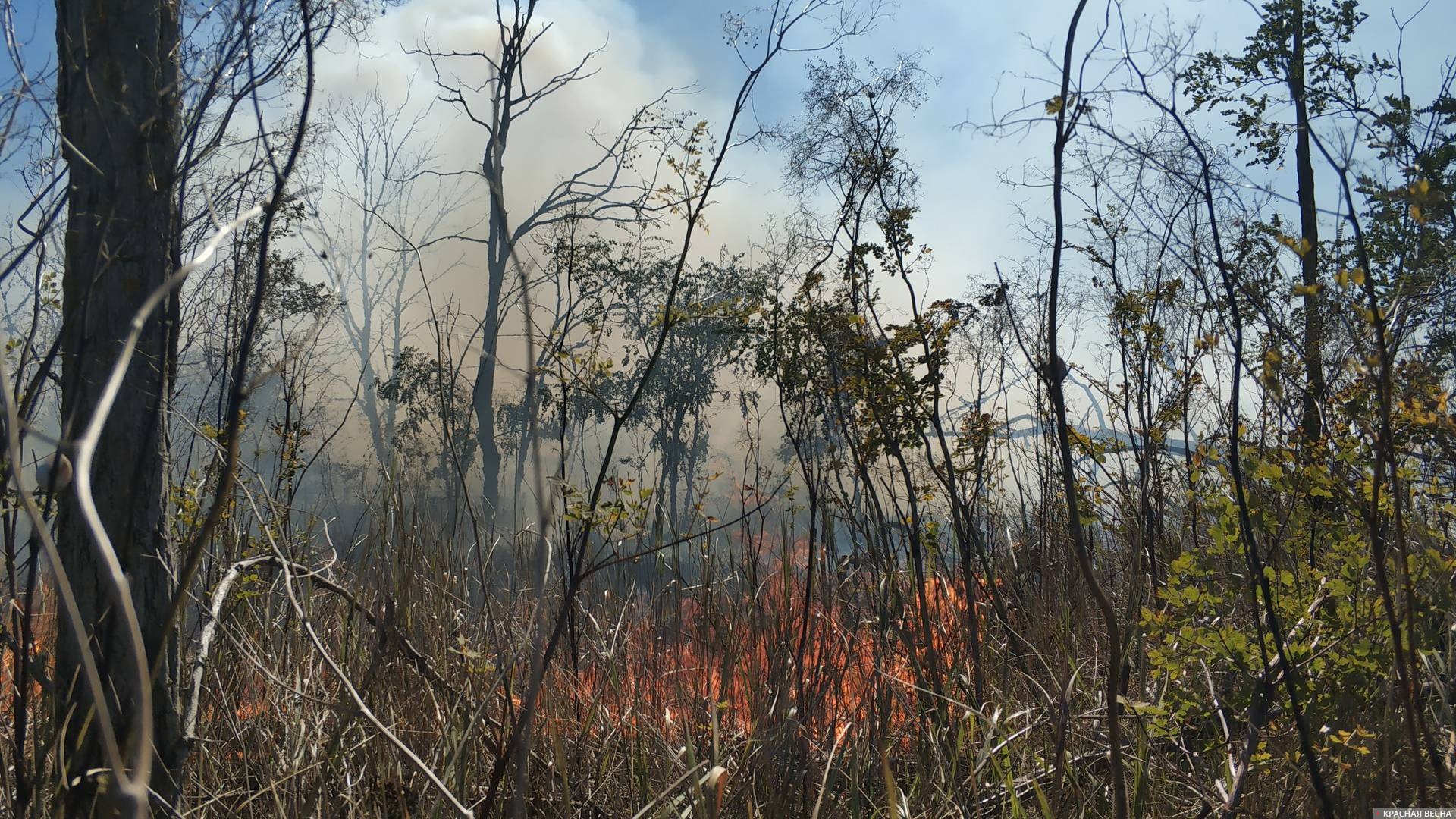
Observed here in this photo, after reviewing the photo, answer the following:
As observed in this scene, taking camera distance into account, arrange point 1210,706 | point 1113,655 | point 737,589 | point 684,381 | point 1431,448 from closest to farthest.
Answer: point 1113,655 < point 1210,706 < point 737,589 < point 1431,448 < point 684,381

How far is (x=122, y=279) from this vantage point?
5.83 feet

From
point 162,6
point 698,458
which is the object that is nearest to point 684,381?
point 698,458

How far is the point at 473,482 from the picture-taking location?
60.3 feet

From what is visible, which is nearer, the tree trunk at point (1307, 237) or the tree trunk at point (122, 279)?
the tree trunk at point (122, 279)

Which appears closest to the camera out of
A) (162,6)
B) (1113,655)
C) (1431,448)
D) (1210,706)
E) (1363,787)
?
(1113,655)

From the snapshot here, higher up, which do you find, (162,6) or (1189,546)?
(162,6)

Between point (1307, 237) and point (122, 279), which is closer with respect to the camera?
point (122, 279)

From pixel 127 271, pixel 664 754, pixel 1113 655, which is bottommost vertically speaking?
pixel 664 754

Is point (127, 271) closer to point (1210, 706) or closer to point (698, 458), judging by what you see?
point (1210, 706)

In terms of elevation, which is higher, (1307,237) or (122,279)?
(1307,237)

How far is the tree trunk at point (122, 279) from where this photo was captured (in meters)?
1.74

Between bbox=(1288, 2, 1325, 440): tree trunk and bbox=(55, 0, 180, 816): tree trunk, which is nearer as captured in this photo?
bbox=(55, 0, 180, 816): tree trunk

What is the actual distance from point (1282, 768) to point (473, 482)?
1772 centimetres

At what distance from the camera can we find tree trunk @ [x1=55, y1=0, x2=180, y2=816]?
174 cm
